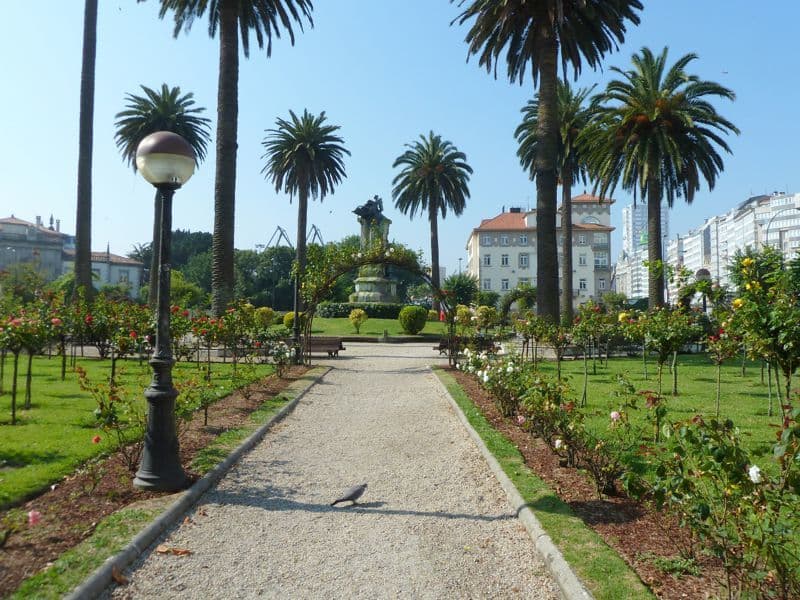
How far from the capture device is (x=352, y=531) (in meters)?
5.16

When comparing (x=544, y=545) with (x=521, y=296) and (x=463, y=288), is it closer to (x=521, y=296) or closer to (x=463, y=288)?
(x=521, y=296)

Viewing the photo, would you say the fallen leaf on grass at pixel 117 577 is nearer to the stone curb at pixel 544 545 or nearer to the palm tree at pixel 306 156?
the stone curb at pixel 544 545

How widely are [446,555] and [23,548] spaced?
2.92 m

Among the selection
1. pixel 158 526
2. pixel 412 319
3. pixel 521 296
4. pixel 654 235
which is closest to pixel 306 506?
pixel 158 526

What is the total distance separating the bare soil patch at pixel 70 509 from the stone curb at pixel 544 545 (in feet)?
10.1

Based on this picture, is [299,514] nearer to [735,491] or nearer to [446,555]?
[446,555]

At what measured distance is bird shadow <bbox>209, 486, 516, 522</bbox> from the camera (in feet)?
18.3

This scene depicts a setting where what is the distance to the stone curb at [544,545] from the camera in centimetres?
386

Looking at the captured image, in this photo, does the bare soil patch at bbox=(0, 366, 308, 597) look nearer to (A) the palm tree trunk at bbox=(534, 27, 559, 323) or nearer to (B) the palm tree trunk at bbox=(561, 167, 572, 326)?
(A) the palm tree trunk at bbox=(534, 27, 559, 323)

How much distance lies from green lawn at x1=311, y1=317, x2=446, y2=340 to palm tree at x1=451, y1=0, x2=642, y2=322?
13.1 m

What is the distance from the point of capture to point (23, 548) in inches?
171

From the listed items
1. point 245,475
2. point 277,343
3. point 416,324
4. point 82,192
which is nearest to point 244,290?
point 416,324

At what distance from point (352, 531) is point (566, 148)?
33720 millimetres

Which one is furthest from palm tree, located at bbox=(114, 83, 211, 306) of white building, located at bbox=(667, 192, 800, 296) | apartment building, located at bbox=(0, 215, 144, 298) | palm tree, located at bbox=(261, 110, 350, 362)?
white building, located at bbox=(667, 192, 800, 296)
